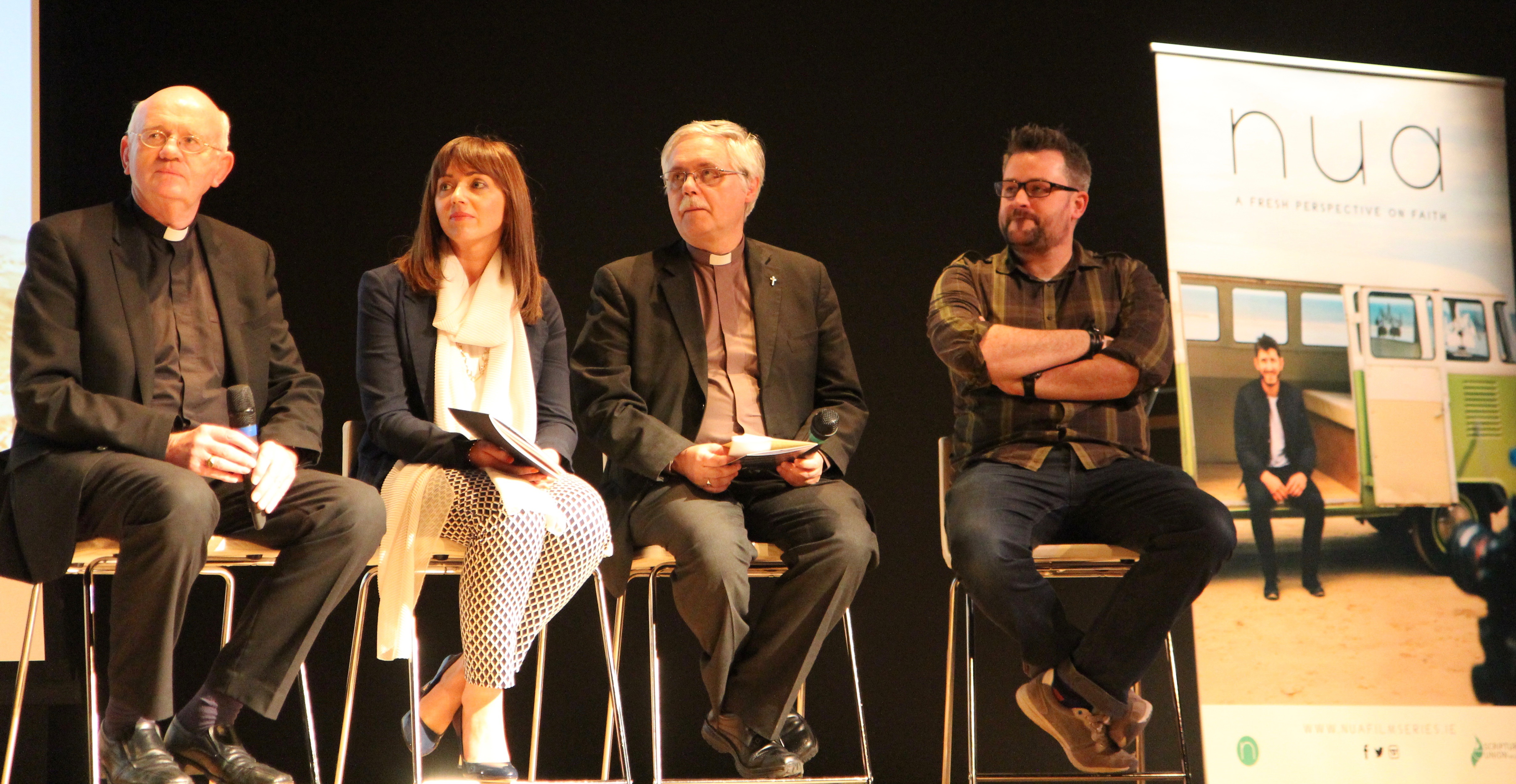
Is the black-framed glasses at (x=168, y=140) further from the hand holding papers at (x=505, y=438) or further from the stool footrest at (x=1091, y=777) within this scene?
the stool footrest at (x=1091, y=777)

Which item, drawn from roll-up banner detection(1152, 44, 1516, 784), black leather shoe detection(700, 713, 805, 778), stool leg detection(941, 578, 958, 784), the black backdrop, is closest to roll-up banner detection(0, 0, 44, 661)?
the black backdrop

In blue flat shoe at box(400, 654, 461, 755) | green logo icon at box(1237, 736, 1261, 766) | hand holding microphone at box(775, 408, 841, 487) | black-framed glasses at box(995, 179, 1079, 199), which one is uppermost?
black-framed glasses at box(995, 179, 1079, 199)

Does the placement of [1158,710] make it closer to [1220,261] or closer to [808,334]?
[1220,261]

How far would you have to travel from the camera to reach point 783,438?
2965mm

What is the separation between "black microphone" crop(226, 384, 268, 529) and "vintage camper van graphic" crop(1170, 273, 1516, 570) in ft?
8.45

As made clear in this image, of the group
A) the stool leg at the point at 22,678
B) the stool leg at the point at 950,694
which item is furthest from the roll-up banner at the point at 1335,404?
the stool leg at the point at 22,678

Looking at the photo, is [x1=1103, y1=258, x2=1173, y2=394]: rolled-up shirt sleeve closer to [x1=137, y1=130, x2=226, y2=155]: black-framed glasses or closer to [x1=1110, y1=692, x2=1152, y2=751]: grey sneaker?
[x1=1110, y1=692, x2=1152, y2=751]: grey sneaker

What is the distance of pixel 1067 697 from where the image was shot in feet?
8.86

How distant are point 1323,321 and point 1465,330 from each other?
52 centimetres

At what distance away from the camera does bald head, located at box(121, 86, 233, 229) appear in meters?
2.66

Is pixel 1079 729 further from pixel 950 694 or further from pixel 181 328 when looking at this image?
pixel 181 328

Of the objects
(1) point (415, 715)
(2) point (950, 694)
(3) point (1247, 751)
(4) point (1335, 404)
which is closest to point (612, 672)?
(1) point (415, 715)

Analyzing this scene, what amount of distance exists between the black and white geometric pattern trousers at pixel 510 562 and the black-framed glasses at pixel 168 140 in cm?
85

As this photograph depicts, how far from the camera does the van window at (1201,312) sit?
12.7 ft
